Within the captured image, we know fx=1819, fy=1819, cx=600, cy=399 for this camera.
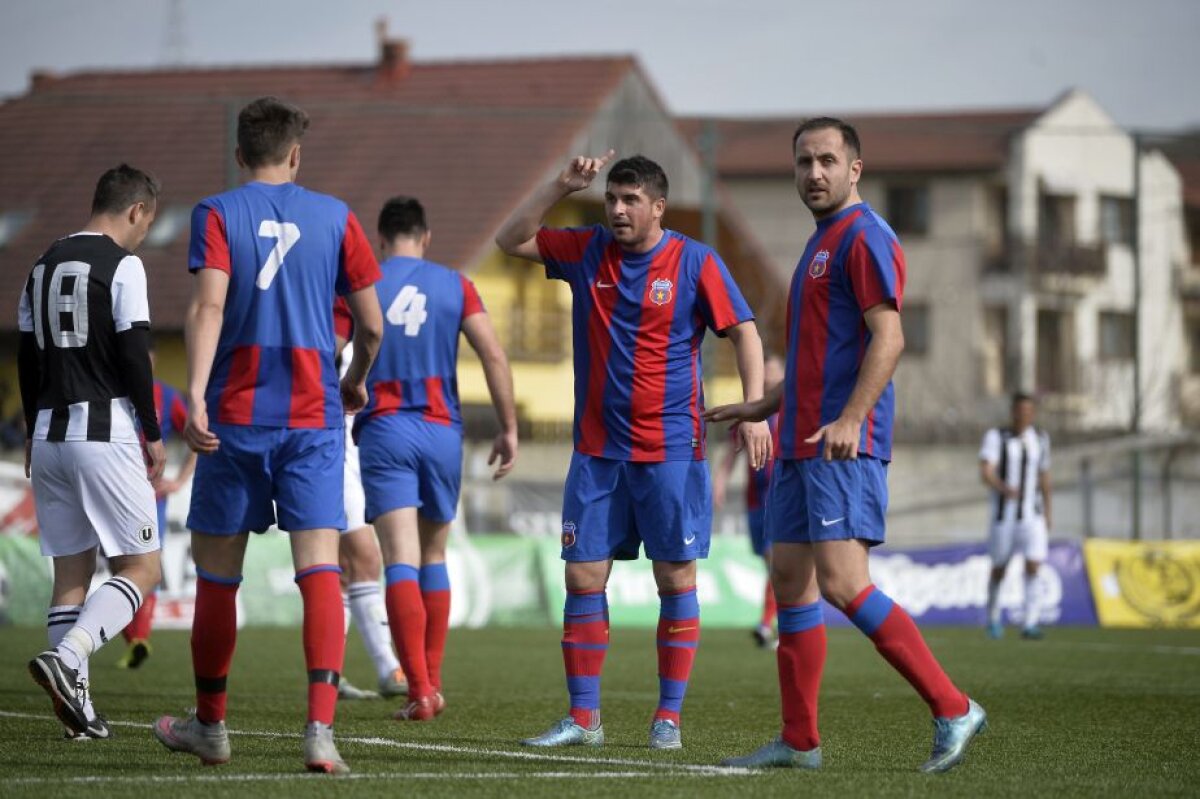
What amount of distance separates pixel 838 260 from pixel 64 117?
14802 millimetres

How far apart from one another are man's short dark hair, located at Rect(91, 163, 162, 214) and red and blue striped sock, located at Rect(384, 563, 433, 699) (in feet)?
7.38

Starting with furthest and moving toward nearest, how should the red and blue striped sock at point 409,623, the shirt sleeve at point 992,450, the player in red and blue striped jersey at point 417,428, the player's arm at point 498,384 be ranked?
the shirt sleeve at point 992,450, the player in red and blue striped jersey at point 417,428, the red and blue striped sock at point 409,623, the player's arm at point 498,384

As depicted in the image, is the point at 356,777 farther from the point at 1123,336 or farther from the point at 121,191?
the point at 1123,336

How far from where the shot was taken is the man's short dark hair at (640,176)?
7.70 metres

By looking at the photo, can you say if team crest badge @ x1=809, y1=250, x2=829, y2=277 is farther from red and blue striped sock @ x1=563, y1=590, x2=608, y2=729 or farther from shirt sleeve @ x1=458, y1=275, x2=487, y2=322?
shirt sleeve @ x1=458, y1=275, x2=487, y2=322

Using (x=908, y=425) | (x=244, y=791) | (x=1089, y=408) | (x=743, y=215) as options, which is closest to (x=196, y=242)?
(x=244, y=791)

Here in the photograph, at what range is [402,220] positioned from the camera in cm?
937

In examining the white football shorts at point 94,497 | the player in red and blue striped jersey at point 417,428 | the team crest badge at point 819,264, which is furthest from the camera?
the player in red and blue striped jersey at point 417,428

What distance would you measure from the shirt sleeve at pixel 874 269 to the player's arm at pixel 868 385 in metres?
0.04

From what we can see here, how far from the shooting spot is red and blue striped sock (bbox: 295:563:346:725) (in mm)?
6414

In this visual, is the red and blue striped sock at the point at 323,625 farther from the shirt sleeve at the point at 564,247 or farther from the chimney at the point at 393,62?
the chimney at the point at 393,62

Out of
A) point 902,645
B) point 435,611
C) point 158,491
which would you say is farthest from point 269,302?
point 158,491

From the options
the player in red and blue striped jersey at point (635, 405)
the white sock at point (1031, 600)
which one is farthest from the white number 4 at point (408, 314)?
the white sock at point (1031, 600)

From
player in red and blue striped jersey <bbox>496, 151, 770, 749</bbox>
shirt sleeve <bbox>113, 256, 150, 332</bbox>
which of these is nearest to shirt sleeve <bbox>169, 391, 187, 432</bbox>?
shirt sleeve <bbox>113, 256, 150, 332</bbox>
